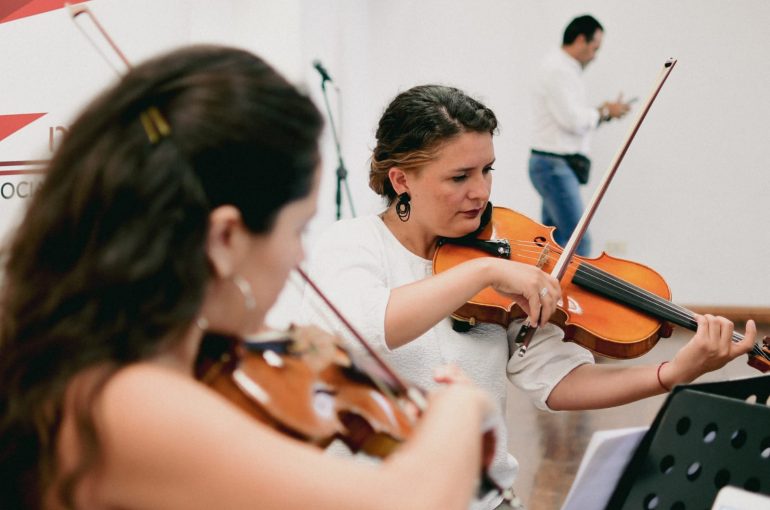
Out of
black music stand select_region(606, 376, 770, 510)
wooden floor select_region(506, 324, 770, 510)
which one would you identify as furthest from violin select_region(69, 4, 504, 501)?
wooden floor select_region(506, 324, 770, 510)

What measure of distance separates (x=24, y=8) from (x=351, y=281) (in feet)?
5.21

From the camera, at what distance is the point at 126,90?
2.39 ft

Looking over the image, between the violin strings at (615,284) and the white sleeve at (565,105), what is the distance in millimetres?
2690

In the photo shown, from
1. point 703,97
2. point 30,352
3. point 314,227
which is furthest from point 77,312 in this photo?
point 703,97

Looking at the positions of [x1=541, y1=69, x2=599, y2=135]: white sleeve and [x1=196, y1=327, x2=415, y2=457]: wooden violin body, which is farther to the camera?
[x1=541, y1=69, x2=599, y2=135]: white sleeve

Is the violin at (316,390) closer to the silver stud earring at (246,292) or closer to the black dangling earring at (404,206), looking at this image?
the silver stud earring at (246,292)

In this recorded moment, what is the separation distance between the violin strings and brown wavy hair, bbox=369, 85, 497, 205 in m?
0.27

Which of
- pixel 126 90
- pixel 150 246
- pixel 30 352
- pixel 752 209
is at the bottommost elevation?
pixel 752 209

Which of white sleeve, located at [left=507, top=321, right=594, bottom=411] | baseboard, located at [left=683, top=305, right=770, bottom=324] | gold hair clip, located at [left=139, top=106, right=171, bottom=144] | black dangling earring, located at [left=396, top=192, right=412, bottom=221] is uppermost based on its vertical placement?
gold hair clip, located at [left=139, top=106, right=171, bottom=144]

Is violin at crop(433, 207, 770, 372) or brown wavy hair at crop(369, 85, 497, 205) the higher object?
brown wavy hair at crop(369, 85, 497, 205)

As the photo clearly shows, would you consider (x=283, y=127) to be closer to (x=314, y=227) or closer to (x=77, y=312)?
(x=77, y=312)

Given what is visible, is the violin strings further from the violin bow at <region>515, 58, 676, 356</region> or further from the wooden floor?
the wooden floor

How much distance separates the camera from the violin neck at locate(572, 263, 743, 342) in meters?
1.52

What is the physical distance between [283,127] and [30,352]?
0.30 m
